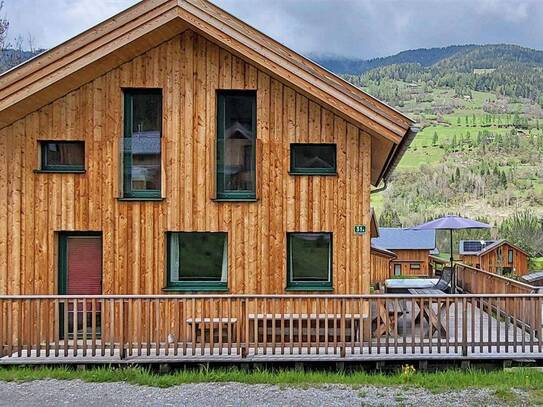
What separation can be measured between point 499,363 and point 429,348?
4.09ft

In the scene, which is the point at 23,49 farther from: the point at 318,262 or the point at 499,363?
the point at 499,363

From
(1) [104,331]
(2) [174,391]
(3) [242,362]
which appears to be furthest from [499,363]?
(1) [104,331]

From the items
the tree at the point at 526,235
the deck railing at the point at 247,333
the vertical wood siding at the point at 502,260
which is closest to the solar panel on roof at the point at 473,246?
the vertical wood siding at the point at 502,260

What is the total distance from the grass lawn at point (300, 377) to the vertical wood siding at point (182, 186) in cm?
181

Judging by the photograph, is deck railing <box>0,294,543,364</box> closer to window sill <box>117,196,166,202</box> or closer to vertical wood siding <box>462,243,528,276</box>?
window sill <box>117,196,166,202</box>

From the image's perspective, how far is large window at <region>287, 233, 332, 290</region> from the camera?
10055 millimetres

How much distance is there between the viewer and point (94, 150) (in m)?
10.0

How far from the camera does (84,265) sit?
10070mm

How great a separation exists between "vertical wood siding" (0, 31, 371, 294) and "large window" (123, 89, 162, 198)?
19cm

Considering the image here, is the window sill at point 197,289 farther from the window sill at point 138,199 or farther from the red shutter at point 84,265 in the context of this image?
the window sill at point 138,199

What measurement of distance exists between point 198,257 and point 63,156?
10.8 ft

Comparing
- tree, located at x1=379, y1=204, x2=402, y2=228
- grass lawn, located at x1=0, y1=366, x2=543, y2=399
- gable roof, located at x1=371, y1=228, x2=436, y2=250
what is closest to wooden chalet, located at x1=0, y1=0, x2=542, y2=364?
grass lawn, located at x1=0, y1=366, x2=543, y2=399

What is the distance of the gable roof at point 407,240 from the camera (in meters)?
47.5

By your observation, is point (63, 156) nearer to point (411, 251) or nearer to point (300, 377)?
point (300, 377)
